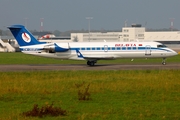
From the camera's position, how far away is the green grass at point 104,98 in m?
15.8

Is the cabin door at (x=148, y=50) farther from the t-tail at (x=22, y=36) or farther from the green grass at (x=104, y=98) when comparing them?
the green grass at (x=104, y=98)

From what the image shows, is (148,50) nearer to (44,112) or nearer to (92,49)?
(92,49)

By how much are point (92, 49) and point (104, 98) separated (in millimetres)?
26132

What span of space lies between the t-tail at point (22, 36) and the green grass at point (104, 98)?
63.7ft

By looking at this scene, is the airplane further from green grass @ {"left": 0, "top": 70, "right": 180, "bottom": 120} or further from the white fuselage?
green grass @ {"left": 0, "top": 70, "right": 180, "bottom": 120}

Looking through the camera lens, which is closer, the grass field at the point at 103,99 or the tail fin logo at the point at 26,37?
the grass field at the point at 103,99

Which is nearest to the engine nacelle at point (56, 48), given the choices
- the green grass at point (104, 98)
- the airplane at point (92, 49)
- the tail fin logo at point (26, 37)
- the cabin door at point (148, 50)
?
the airplane at point (92, 49)

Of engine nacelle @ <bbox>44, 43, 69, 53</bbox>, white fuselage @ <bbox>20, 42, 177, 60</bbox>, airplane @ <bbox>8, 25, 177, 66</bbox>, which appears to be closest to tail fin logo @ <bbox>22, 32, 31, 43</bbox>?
airplane @ <bbox>8, 25, 177, 66</bbox>

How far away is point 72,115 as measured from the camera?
1570 centimetres

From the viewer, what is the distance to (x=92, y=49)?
1823 inches

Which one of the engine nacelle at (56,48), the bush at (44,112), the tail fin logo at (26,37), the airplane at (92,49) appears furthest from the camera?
the tail fin logo at (26,37)

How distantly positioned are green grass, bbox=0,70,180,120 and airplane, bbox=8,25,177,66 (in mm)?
17606

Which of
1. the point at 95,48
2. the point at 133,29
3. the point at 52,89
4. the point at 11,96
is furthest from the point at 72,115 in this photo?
the point at 133,29

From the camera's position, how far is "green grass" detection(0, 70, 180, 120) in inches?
621
